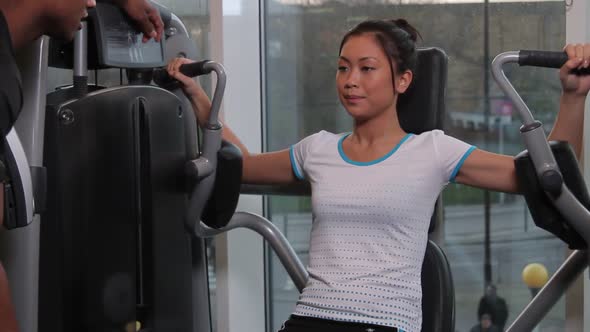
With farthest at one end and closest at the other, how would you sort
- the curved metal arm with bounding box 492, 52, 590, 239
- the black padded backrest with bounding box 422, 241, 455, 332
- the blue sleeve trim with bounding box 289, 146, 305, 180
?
the blue sleeve trim with bounding box 289, 146, 305, 180 → the black padded backrest with bounding box 422, 241, 455, 332 → the curved metal arm with bounding box 492, 52, 590, 239

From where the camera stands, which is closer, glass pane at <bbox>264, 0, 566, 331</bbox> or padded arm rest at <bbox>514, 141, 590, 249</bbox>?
padded arm rest at <bbox>514, 141, 590, 249</bbox>

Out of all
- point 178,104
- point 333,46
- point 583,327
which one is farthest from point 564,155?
point 333,46

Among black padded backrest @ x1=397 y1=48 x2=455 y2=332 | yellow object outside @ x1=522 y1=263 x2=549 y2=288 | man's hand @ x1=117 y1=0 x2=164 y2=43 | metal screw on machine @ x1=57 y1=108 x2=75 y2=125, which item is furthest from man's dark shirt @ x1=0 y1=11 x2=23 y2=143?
yellow object outside @ x1=522 y1=263 x2=549 y2=288

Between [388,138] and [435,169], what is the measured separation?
142 mm

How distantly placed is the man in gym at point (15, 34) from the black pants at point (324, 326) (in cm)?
62

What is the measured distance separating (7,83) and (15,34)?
148mm

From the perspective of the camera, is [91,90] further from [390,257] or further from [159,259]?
[390,257]

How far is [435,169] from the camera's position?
5.96ft

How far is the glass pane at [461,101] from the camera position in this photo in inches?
101

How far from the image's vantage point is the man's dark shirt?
56.1 inches

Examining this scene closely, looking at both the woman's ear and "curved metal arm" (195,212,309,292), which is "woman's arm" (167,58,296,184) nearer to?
"curved metal arm" (195,212,309,292)

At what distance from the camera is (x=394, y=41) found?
187cm

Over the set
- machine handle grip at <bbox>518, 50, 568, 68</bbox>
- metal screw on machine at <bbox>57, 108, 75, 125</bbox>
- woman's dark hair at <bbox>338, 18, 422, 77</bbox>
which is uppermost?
woman's dark hair at <bbox>338, 18, 422, 77</bbox>

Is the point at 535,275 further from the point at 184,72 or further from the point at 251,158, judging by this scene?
the point at 184,72
